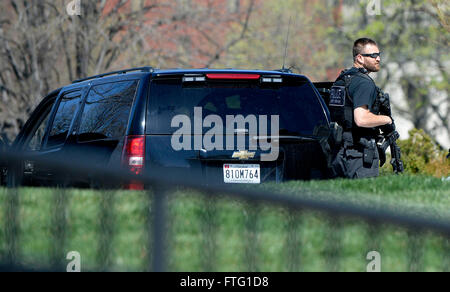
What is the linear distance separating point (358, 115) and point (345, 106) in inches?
7.2

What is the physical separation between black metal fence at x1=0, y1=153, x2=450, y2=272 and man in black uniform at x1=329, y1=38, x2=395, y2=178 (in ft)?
13.3

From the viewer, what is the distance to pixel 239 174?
6.18 m

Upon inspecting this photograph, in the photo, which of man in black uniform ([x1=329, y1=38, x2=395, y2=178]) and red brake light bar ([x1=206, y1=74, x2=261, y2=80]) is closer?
red brake light bar ([x1=206, y1=74, x2=261, y2=80])

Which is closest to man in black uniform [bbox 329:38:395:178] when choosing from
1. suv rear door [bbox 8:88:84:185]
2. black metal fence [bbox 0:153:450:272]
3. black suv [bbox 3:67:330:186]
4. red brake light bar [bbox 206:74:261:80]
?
black suv [bbox 3:67:330:186]

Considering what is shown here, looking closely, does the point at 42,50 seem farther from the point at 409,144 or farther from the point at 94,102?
the point at 94,102

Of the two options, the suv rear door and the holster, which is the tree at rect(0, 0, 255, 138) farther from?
the holster

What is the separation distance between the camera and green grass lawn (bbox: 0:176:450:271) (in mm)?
2514

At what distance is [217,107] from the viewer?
6.23 metres

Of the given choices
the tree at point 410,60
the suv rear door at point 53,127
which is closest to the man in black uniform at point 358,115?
the suv rear door at point 53,127

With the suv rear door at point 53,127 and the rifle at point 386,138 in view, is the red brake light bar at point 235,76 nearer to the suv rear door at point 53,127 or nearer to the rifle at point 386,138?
the rifle at point 386,138

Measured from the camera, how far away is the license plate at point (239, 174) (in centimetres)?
616

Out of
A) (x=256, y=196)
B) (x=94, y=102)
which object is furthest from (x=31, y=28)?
(x=256, y=196)

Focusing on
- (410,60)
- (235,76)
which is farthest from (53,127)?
(410,60)

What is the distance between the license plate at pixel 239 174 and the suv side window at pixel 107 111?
83 cm
